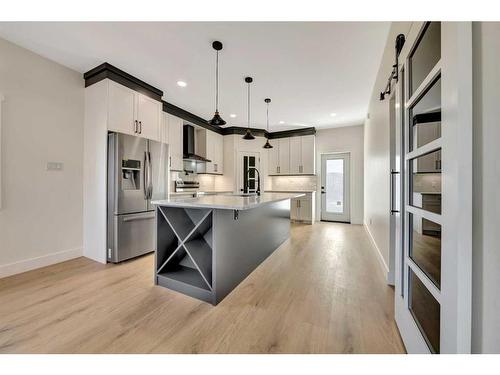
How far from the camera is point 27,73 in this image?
8.14 feet

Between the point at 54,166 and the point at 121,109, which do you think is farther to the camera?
the point at 121,109

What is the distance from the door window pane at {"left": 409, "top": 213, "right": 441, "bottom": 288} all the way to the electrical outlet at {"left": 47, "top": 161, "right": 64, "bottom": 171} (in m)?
3.91

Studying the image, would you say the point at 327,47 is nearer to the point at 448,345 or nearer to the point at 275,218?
the point at 275,218

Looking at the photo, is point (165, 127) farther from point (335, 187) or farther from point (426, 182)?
point (335, 187)

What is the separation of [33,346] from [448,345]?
229 cm

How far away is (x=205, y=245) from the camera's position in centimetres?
217

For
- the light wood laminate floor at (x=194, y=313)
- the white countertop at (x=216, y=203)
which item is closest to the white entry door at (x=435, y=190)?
the light wood laminate floor at (x=194, y=313)

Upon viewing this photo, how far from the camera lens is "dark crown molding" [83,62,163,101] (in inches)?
109

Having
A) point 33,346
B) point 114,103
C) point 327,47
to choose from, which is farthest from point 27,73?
point 327,47

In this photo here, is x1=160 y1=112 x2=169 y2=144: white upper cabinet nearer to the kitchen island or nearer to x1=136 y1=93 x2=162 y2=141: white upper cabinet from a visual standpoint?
x1=136 y1=93 x2=162 y2=141: white upper cabinet

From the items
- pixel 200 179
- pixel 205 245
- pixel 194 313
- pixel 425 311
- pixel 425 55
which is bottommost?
pixel 194 313

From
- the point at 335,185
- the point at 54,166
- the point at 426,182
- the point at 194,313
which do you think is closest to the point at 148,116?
the point at 54,166

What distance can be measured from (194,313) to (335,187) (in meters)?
5.39

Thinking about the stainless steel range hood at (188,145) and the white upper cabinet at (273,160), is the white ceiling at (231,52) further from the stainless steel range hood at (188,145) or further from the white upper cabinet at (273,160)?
the white upper cabinet at (273,160)
